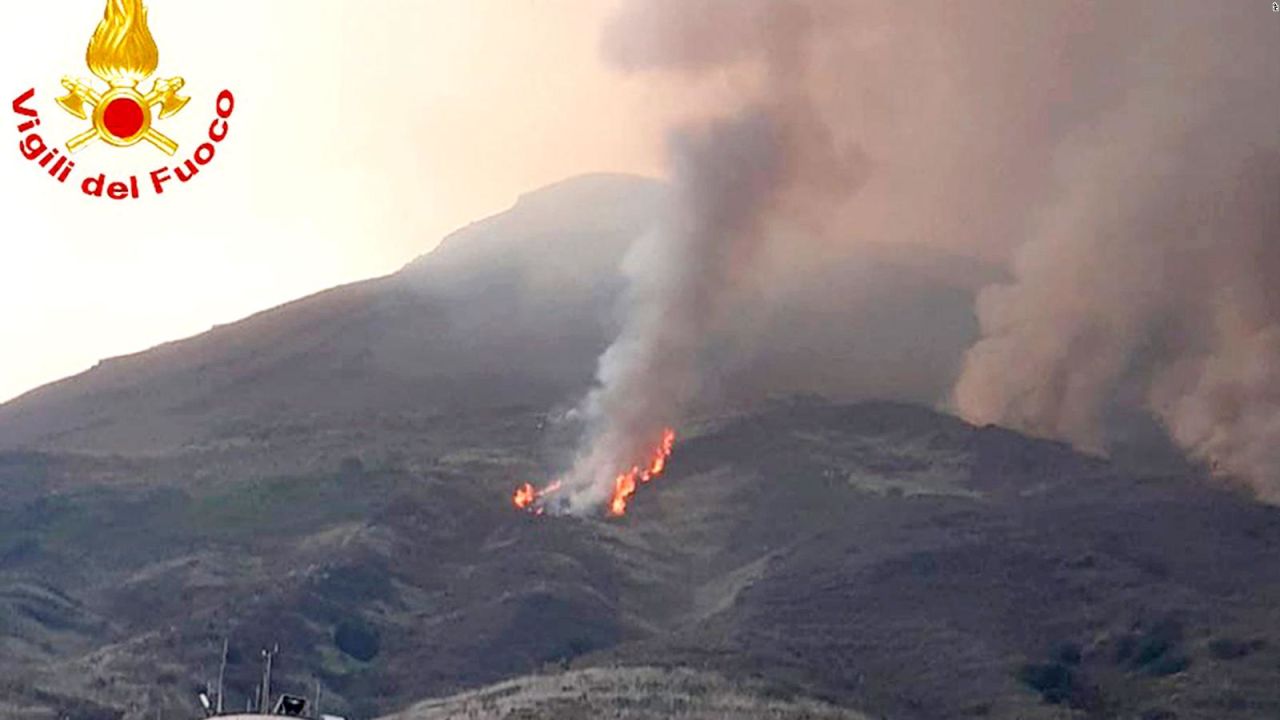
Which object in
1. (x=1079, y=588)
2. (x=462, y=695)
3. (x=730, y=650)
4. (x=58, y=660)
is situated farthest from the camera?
(x=1079, y=588)

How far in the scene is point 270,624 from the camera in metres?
178

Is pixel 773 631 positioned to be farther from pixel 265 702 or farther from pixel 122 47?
pixel 122 47

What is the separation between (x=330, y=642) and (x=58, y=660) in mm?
21081

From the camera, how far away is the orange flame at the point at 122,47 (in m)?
71.9

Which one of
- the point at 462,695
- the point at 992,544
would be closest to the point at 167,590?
the point at 462,695

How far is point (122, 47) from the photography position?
72.8 m

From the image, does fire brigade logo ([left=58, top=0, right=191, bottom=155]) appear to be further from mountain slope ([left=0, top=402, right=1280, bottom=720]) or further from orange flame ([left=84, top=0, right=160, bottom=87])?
mountain slope ([left=0, top=402, right=1280, bottom=720])

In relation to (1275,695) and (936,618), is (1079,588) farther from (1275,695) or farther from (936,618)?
(1275,695)

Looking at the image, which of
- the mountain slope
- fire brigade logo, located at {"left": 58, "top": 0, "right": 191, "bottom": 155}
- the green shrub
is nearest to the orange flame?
fire brigade logo, located at {"left": 58, "top": 0, "right": 191, "bottom": 155}

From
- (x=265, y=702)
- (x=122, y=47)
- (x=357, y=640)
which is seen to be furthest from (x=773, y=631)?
(x=122, y=47)

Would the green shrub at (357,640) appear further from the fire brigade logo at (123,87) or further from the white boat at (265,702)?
the fire brigade logo at (123,87)

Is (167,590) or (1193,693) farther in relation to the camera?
(167,590)

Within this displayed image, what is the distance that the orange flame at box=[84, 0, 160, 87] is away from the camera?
236 feet

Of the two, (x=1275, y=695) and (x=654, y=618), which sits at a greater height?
(x=654, y=618)
